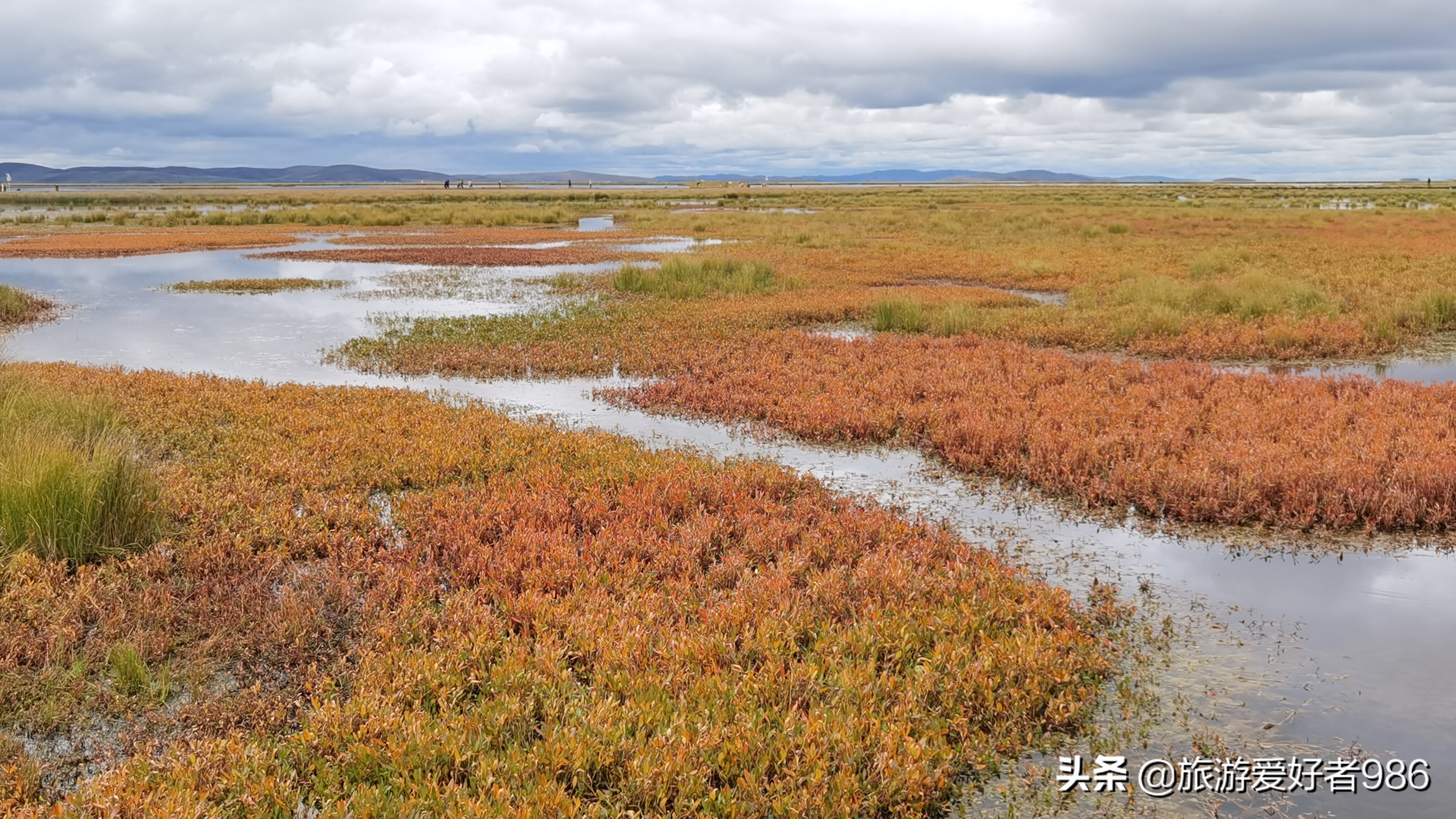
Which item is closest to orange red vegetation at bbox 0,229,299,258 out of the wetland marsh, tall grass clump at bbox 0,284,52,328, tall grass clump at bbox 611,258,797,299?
tall grass clump at bbox 0,284,52,328

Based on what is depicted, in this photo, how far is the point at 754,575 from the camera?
24.0 ft

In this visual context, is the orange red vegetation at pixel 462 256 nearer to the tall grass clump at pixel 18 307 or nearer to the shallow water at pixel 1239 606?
the tall grass clump at pixel 18 307

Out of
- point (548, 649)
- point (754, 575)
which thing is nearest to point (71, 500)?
point (548, 649)

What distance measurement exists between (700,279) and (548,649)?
2115 cm

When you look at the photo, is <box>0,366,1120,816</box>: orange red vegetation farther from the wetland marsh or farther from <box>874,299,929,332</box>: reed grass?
<box>874,299,929,332</box>: reed grass

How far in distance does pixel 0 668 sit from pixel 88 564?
144cm

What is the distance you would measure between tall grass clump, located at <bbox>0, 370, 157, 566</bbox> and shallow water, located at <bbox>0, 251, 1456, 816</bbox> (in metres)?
5.82

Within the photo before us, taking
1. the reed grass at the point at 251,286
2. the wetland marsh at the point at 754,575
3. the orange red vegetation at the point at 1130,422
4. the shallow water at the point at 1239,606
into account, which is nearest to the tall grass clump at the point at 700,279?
the wetland marsh at the point at 754,575

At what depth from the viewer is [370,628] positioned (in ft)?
21.0

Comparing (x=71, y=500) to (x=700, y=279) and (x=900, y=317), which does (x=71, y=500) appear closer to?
(x=900, y=317)

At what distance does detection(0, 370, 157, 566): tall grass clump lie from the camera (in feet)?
24.0

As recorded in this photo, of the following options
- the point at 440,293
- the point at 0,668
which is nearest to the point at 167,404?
the point at 0,668

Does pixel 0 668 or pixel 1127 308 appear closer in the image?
pixel 0 668

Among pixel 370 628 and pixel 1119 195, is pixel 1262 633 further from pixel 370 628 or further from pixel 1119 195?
pixel 1119 195
